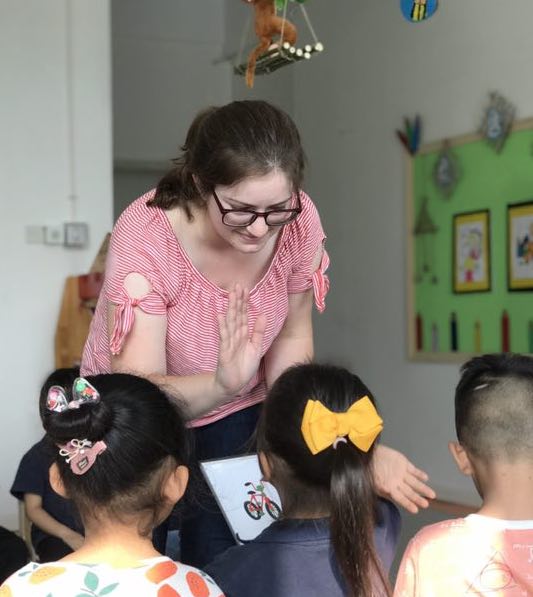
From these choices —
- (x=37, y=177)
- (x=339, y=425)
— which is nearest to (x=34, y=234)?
(x=37, y=177)

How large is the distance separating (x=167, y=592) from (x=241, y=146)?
687mm

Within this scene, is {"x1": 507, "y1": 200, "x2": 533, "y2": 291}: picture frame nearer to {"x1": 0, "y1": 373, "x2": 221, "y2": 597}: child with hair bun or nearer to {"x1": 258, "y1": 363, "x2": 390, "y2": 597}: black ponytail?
{"x1": 258, "y1": 363, "x2": 390, "y2": 597}: black ponytail

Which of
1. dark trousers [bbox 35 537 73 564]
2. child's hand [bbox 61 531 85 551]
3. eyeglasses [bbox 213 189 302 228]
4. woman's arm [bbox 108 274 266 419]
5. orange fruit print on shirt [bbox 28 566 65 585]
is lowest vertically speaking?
dark trousers [bbox 35 537 73 564]

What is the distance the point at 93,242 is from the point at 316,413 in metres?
2.79

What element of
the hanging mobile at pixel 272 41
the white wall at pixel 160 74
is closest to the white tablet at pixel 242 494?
the hanging mobile at pixel 272 41

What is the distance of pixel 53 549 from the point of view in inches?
108

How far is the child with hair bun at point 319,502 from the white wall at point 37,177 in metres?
2.59

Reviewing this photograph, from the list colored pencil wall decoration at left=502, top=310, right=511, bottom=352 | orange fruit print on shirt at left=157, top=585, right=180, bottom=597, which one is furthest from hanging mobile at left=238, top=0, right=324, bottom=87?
colored pencil wall decoration at left=502, top=310, right=511, bottom=352

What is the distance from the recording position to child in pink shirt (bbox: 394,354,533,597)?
1438 mm

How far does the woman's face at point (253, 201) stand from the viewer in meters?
1.56

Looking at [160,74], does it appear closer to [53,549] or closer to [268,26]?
[268,26]

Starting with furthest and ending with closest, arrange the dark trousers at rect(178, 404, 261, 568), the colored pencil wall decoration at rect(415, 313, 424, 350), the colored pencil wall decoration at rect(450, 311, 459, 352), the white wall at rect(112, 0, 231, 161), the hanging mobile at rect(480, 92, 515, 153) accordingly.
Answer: the white wall at rect(112, 0, 231, 161) < the colored pencil wall decoration at rect(415, 313, 424, 350) < the colored pencil wall decoration at rect(450, 311, 459, 352) < the hanging mobile at rect(480, 92, 515, 153) < the dark trousers at rect(178, 404, 261, 568)

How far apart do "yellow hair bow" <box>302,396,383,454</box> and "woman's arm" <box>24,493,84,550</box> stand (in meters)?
1.30

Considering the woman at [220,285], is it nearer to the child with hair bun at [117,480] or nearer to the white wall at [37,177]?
the child with hair bun at [117,480]
